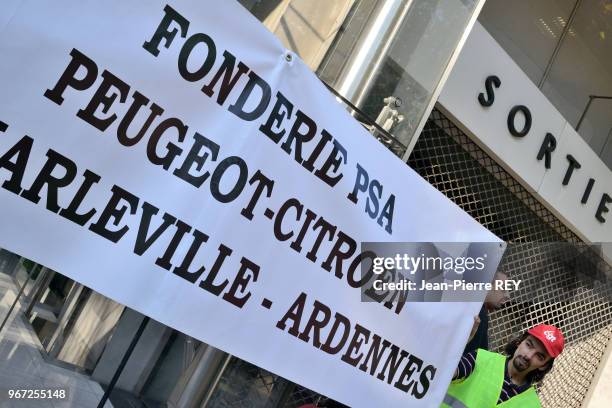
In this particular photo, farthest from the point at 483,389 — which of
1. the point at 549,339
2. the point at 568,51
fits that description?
the point at 568,51

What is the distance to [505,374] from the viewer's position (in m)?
3.54

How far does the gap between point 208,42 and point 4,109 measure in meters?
0.65

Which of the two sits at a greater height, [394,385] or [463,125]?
[463,125]

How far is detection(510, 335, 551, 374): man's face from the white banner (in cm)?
98

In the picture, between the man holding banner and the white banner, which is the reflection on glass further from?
the man holding banner

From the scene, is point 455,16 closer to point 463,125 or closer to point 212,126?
point 463,125

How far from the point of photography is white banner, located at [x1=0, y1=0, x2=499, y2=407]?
185 centimetres

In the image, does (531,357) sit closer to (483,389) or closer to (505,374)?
(505,374)

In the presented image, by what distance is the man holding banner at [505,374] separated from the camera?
340 cm

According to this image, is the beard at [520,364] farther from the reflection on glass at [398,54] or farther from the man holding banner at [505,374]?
the reflection on glass at [398,54]

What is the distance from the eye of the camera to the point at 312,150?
243cm

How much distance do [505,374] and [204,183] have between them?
2177 mm

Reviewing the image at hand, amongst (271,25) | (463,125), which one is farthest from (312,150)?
(463,125)

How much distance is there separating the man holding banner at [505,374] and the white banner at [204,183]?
702 mm
